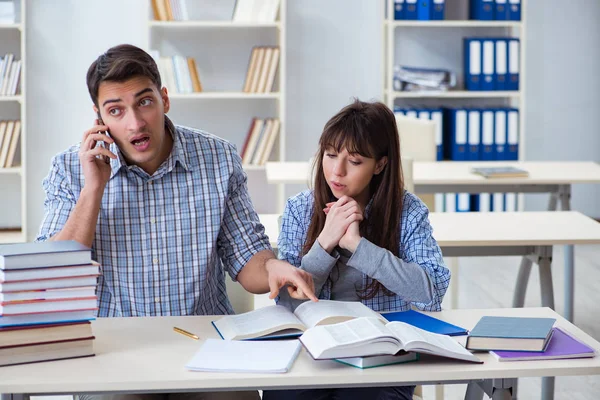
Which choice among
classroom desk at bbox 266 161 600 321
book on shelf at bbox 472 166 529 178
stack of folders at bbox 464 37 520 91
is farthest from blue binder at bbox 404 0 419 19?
book on shelf at bbox 472 166 529 178

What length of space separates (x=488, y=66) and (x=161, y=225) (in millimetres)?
3929

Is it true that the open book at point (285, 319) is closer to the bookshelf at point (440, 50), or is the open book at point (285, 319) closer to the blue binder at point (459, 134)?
the blue binder at point (459, 134)

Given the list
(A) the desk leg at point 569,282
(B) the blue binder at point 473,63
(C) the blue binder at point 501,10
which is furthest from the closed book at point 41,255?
(C) the blue binder at point 501,10

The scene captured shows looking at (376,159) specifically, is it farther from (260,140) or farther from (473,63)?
(473,63)

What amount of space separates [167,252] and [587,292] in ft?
10.0

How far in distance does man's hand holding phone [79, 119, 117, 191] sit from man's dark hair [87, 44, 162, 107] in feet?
0.24

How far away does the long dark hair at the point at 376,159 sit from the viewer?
81.7 inches

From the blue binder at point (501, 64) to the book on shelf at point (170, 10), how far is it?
1.97 meters

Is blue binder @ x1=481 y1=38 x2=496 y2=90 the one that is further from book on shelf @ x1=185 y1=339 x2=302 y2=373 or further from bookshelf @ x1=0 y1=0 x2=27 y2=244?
book on shelf @ x1=185 y1=339 x2=302 y2=373

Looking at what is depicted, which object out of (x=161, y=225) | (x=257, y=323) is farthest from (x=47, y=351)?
(x=161, y=225)

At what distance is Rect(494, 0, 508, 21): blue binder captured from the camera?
17.9 feet

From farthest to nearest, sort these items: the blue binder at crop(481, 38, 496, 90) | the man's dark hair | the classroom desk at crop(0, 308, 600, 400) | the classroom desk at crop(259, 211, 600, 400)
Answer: the blue binder at crop(481, 38, 496, 90) < the classroom desk at crop(259, 211, 600, 400) < the man's dark hair < the classroom desk at crop(0, 308, 600, 400)

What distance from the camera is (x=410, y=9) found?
5449 mm

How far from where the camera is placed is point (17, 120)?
554cm
